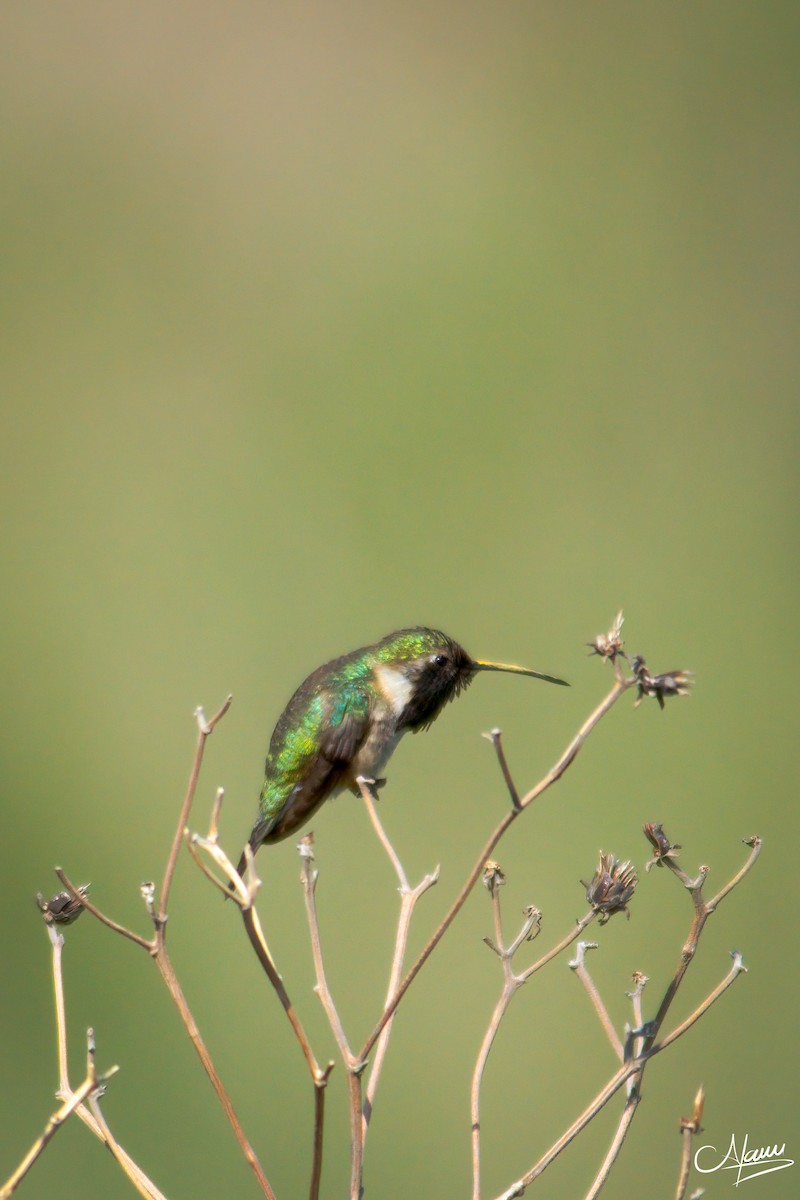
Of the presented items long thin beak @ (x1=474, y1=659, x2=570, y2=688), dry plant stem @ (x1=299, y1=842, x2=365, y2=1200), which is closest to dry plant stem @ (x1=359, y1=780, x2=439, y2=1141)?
dry plant stem @ (x1=299, y1=842, x2=365, y2=1200)

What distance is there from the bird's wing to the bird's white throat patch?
0.04m

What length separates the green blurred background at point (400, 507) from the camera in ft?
16.4

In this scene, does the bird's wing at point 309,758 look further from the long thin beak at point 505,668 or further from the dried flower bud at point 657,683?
the dried flower bud at point 657,683

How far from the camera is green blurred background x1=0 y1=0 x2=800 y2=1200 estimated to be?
4992mm

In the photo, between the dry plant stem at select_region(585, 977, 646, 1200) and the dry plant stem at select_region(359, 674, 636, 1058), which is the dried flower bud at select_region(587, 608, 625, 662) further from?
the dry plant stem at select_region(585, 977, 646, 1200)

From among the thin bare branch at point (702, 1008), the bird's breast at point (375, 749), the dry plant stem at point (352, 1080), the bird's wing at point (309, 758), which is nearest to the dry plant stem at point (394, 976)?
the dry plant stem at point (352, 1080)

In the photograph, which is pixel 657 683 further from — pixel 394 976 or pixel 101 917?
A: pixel 101 917

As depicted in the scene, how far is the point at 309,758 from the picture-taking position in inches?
89.4

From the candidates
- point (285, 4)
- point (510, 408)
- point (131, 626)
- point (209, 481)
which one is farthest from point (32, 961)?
point (285, 4)

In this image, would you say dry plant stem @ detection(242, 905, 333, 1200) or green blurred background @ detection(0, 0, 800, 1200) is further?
green blurred background @ detection(0, 0, 800, 1200)

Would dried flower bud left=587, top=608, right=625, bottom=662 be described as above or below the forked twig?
above

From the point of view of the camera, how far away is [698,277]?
6.98 m

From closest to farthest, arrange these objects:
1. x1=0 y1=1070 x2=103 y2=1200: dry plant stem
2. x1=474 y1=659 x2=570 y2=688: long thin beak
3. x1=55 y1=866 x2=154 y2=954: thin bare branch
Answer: x1=0 y1=1070 x2=103 y2=1200: dry plant stem → x1=55 y1=866 x2=154 y2=954: thin bare branch → x1=474 y1=659 x2=570 y2=688: long thin beak

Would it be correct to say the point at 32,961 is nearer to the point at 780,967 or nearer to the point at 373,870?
the point at 373,870
